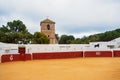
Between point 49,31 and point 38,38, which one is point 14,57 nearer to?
point 38,38

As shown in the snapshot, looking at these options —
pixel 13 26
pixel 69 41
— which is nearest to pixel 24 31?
pixel 13 26

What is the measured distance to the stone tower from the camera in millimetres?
55522

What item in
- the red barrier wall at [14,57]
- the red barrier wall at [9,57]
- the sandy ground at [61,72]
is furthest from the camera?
the red barrier wall at [14,57]

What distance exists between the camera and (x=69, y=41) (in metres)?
78.2

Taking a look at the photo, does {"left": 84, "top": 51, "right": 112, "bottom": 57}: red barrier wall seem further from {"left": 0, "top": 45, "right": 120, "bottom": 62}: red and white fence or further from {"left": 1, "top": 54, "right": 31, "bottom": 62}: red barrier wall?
{"left": 1, "top": 54, "right": 31, "bottom": 62}: red barrier wall

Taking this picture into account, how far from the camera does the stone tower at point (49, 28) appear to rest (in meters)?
55.5

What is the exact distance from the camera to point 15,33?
1671 inches

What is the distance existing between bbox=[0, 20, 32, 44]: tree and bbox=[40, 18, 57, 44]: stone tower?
8.78 meters

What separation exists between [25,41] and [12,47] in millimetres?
15134

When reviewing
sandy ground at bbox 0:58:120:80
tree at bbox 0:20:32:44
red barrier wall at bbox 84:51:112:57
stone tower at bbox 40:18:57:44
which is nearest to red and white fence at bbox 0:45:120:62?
red barrier wall at bbox 84:51:112:57

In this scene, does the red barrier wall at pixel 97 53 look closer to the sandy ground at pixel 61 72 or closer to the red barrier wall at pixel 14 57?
the red barrier wall at pixel 14 57

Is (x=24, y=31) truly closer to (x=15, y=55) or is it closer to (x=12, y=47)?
(x=12, y=47)

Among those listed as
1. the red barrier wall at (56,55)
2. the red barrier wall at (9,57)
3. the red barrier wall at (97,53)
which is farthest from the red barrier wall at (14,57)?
the red barrier wall at (97,53)

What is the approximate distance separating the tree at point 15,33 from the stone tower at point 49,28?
28.8 feet
